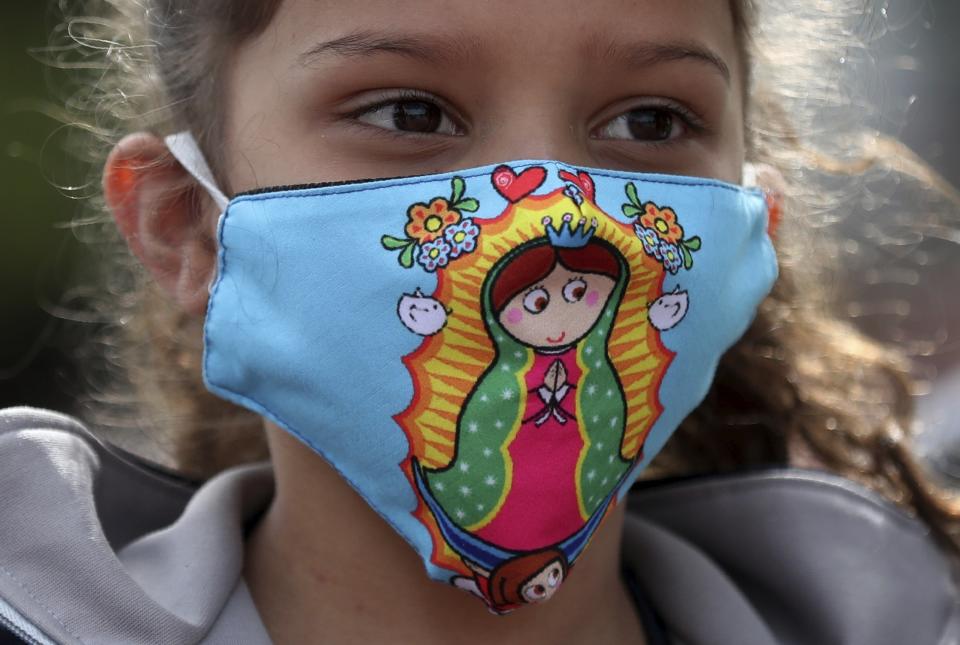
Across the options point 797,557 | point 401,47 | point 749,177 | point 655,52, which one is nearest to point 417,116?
point 401,47

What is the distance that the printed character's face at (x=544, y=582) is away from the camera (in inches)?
67.1

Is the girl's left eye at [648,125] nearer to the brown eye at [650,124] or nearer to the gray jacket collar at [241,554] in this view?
the brown eye at [650,124]

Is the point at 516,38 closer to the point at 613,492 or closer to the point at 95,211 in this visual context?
A: the point at 613,492

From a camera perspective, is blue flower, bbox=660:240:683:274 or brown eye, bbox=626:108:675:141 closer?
blue flower, bbox=660:240:683:274

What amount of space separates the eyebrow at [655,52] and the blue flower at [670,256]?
294 millimetres

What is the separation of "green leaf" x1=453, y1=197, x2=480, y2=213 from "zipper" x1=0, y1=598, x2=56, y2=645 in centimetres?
84

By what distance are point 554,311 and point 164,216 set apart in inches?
31.0

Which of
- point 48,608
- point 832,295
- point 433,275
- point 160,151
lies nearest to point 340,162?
point 433,275

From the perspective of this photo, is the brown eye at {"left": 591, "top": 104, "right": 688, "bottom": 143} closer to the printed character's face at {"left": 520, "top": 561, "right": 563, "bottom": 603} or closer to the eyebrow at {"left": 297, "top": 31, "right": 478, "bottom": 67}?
the eyebrow at {"left": 297, "top": 31, "right": 478, "bottom": 67}

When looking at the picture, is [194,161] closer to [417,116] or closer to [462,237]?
[417,116]

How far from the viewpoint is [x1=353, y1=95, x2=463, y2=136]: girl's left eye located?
1.86 m

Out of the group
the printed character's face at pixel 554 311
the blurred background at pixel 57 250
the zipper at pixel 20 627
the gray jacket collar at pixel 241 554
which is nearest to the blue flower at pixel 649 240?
the printed character's face at pixel 554 311

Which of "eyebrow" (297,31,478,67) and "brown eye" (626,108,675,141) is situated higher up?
"eyebrow" (297,31,478,67)

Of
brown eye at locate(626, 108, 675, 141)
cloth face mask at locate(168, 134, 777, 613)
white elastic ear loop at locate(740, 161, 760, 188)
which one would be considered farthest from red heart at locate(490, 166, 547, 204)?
white elastic ear loop at locate(740, 161, 760, 188)
